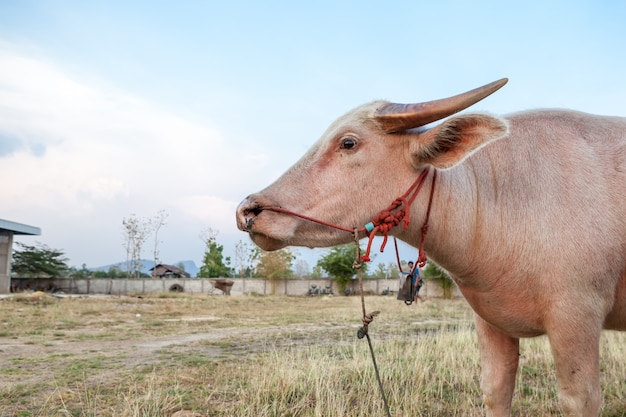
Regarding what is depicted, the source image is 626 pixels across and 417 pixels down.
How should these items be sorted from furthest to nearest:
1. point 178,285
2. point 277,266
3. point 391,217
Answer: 1. point 277,266
2. point 178,285
3. point 391,217

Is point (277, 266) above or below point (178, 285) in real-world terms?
above

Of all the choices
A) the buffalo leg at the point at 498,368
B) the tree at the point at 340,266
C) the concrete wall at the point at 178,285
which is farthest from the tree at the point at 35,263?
the buffalo leg at the point at 498,368

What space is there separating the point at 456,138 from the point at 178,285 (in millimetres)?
38210

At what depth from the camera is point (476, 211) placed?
2.84 m

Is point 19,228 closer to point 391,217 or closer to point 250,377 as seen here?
point 250,377

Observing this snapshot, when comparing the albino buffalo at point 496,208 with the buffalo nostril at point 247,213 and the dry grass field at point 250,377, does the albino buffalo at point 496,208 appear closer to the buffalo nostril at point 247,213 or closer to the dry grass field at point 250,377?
the buffalo nostril at point 247,213

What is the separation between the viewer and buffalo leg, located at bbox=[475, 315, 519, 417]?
10.6 ft

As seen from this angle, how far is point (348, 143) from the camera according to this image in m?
2.64

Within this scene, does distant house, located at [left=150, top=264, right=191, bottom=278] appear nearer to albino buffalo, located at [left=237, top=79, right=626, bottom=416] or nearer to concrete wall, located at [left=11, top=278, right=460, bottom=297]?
concrete wall, located at [left=11, top=278, right=460, bottom=297]

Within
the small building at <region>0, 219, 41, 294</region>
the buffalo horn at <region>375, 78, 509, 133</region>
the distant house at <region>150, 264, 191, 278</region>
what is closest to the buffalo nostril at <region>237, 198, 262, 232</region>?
the buffalo horn at <region>375, 78, 509, 133</region>

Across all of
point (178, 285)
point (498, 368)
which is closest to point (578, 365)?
point (498, 368)

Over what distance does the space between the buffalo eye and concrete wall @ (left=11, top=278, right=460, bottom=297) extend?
3403 centimetres

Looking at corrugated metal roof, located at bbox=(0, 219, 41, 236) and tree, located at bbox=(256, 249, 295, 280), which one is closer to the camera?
corrugated metal roof, located at bbox=(0, 219, 41, 236)

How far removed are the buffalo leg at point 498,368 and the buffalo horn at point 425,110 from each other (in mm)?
1428
